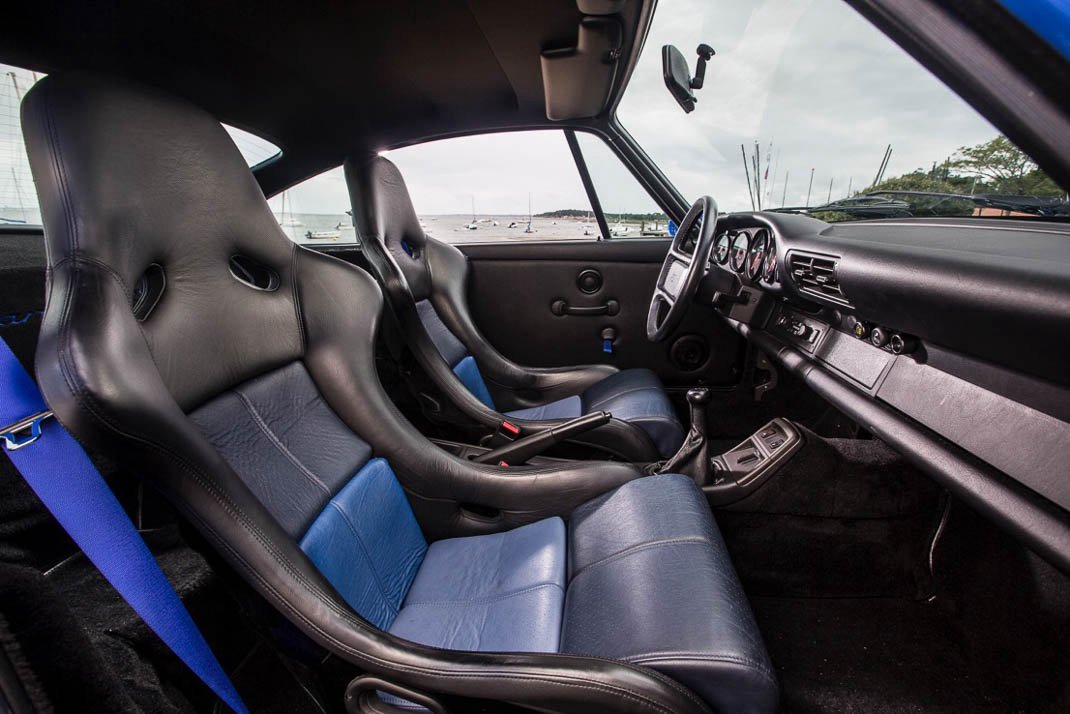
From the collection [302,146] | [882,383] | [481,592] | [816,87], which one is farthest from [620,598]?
[302,146]

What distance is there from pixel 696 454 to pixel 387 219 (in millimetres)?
1414

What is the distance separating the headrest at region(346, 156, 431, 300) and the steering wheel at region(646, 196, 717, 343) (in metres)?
0.93

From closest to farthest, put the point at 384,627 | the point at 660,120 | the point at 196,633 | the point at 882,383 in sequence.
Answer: the point at 196,633 → the point at 384,627 → the point at 882,383 → the point at 660,120

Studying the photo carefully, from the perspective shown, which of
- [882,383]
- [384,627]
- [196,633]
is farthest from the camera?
[882,383]

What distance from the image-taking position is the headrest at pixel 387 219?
1.91 metres

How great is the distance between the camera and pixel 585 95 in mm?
2125

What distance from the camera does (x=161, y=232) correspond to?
0.77 meters

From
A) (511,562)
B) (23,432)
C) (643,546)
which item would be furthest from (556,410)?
(23,432)

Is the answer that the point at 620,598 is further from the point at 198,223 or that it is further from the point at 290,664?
the point at 198,223

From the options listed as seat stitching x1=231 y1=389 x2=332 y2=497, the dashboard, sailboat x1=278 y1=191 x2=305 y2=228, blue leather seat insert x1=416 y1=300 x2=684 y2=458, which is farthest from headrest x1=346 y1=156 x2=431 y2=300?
the dashboard

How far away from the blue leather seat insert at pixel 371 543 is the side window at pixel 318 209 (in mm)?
1433

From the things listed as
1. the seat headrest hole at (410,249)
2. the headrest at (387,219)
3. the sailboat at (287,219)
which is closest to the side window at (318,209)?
the sailboat at (287,219)

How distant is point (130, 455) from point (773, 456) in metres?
1.39

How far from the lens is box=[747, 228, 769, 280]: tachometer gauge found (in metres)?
1.53
